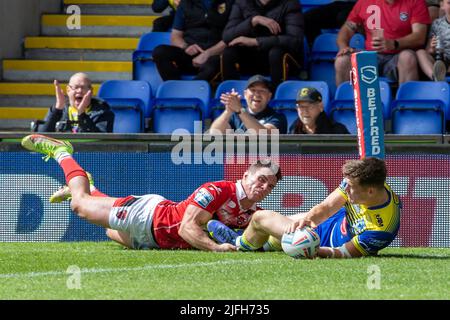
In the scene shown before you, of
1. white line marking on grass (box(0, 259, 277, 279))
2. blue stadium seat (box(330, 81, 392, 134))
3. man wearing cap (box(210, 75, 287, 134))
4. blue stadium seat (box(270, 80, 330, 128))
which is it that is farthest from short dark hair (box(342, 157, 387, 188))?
blue stadium seat (box(270, 80, 330, 128))

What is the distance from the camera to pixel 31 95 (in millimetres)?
16344

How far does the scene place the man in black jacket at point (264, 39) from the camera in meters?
14.4

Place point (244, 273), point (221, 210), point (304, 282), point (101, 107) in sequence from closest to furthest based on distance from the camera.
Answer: point (304, 282) < point (244, 273) < point (221, 210) < point (101, 107)

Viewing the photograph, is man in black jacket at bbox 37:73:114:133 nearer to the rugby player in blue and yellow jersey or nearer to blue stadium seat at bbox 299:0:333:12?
the rugby player in blue and yellow jersey

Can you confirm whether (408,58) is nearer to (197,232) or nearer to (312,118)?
(312,118)

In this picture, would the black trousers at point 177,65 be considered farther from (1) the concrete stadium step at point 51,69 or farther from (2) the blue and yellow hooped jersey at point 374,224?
(2) the blue and yellow hooped jersey at point 374,224

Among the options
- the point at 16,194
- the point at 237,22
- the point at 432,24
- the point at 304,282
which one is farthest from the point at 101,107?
the point at 304,282

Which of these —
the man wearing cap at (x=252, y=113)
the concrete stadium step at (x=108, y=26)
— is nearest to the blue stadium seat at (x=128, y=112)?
the man wearing cap at (x=252, y=113)

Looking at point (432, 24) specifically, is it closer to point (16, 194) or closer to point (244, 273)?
point (16, 194)

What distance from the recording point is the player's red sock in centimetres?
1073

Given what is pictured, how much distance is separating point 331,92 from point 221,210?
485cm

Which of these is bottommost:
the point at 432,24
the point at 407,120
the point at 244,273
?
the point at 244,273

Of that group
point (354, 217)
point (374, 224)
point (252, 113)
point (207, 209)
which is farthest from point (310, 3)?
point (374, 224)

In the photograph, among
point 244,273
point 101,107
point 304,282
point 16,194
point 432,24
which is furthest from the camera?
point 432,24
